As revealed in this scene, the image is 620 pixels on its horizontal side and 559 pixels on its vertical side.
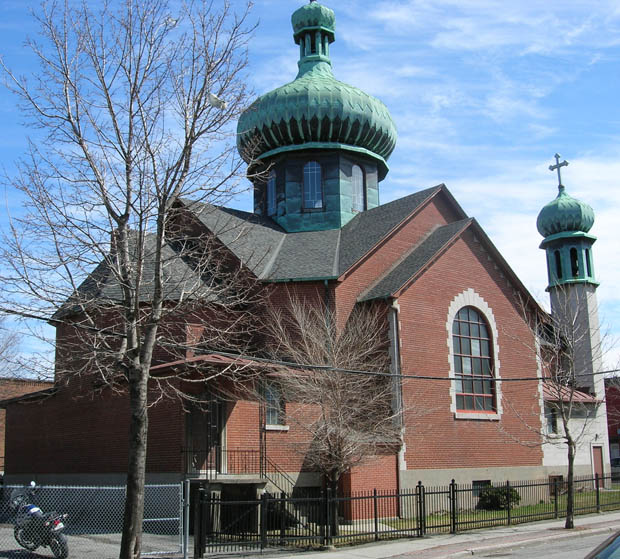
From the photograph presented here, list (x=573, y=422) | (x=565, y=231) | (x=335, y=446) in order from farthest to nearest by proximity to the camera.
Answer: (x=565, y=231) < (x=573, y=422) < (x=335, y=446)

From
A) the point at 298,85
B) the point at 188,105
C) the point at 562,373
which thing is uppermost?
the point at 298,85

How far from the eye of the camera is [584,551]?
14.4 meters

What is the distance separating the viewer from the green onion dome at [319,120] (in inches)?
1085

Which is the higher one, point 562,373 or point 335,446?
point 562,373

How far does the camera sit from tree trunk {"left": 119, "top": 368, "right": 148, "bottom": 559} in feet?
36.0

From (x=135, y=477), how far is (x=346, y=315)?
11739 mm

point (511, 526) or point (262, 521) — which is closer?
point (262, 521)

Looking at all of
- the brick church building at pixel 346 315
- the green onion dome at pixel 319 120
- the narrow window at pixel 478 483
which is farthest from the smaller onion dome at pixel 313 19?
the narrow window at pixel 478 483

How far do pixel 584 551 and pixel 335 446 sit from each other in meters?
5.47

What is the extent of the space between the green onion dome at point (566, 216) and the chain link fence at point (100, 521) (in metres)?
26.1

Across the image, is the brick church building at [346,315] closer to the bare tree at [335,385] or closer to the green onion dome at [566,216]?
the bare tree at [335,385]

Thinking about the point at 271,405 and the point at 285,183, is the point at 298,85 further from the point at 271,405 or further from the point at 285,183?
the point at 271,405

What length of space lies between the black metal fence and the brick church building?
0.74 metres

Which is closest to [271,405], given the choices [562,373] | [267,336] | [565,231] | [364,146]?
[267,336]
